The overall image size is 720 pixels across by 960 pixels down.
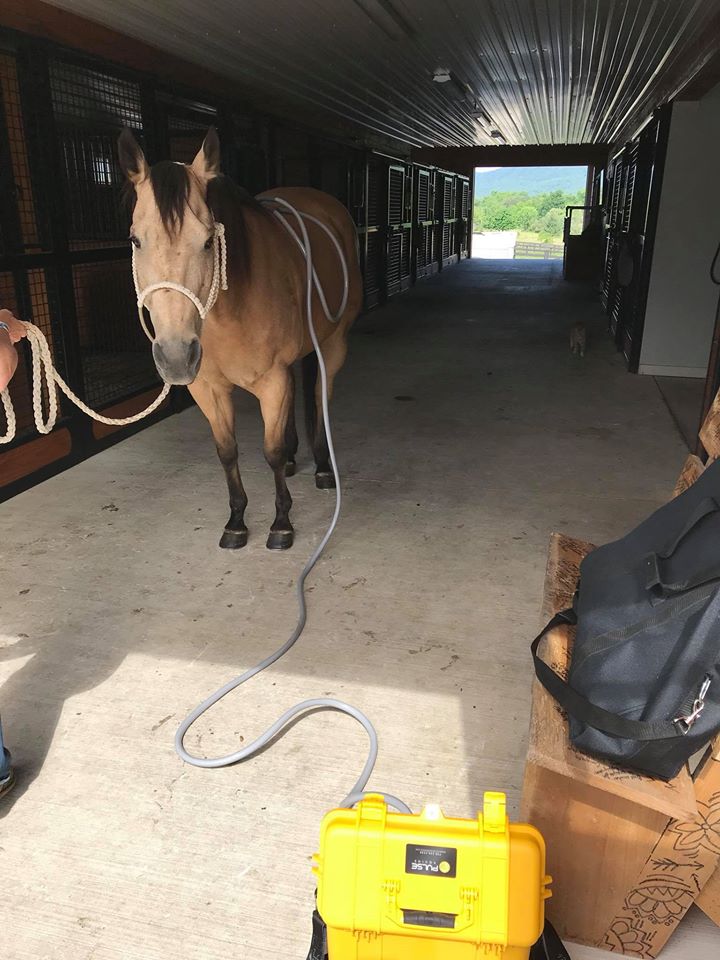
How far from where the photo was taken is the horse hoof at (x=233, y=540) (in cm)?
285

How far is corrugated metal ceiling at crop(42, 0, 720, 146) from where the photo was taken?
397 cm

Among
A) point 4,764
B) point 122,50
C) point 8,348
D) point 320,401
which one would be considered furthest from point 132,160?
point 122,50

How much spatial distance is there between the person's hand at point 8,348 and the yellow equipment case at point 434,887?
97cm

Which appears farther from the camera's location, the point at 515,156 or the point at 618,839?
the point at 515,156

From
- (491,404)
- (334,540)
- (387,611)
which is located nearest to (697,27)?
(491,404)

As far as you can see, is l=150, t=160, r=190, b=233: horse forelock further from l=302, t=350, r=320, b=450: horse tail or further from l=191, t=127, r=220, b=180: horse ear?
l=302, t=350, r=320, b=450: horse tail

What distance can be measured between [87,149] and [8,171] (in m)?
0.84

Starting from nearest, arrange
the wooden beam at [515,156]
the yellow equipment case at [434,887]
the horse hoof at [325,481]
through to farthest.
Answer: the yellow equipment case at [434,887] < the horse hoof at [325,481] < the wooden beam at [515,156]

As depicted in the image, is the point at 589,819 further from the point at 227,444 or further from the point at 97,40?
the point at 97,40

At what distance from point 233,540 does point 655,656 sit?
1976 millimetres

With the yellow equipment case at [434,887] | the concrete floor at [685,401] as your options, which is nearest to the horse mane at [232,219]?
the yellow equipment case at [434,887]

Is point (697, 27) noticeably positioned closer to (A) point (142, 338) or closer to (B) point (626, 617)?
(A) point (142, 338)

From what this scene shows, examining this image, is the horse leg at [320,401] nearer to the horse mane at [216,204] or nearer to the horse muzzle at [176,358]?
the horse mane at [216,204]

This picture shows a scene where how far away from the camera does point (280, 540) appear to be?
2838mm
